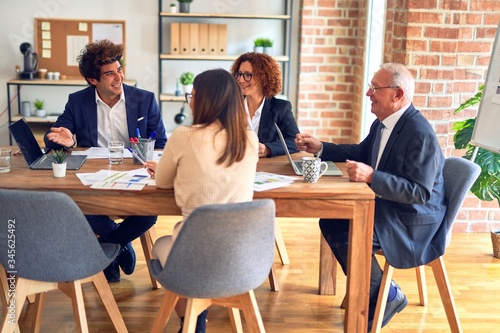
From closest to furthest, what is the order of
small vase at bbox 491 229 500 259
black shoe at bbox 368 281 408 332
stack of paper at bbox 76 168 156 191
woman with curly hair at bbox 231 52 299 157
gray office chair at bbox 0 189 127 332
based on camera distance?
gray office chair at bbox 0 189 127 332 → stack of paper at bbox 76 168 156 191 → black shoe at bbox 368 281 408 332 → woman with curly hair at bbox 231 52 299 157 → small vase at bbox 491 229 500 259

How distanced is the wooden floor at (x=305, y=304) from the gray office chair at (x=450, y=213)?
0.22 metres

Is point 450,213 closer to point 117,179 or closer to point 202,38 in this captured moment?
point 117,179

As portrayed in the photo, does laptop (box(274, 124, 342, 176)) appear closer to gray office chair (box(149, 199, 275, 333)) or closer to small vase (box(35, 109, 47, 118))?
gray office chair (box(149, 199, 275, 333))

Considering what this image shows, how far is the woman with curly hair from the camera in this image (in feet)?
12.2

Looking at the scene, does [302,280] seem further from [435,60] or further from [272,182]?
[435,60]

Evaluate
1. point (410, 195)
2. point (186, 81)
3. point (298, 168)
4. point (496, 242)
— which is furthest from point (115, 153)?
point (186, 81)

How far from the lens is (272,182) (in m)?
2.89

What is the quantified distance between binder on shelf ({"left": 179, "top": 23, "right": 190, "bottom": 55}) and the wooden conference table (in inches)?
134

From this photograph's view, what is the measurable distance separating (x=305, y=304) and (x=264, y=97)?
1112 millimetres

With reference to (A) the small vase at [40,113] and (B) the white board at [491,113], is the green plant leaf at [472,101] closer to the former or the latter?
(B) the white board at [491,113]

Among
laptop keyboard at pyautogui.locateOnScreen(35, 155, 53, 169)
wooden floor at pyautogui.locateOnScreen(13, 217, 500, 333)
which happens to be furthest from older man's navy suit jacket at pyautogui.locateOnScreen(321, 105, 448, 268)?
laptop keyboard at pyautogui.locateOnScreen(35, 155, 53, 169)

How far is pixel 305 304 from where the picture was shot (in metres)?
3.58

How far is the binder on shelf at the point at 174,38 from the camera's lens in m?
6.17

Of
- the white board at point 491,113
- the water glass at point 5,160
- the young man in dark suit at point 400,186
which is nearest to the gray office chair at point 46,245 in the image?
the water glass at point 5,160
